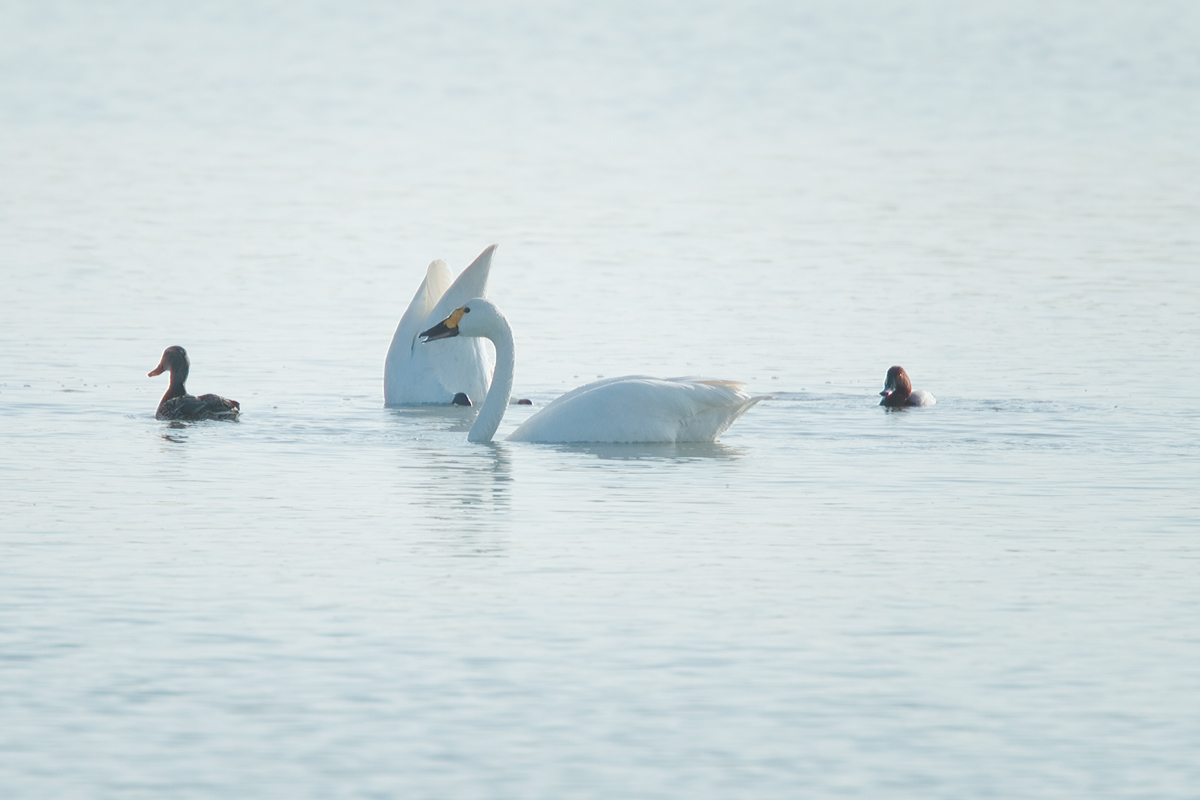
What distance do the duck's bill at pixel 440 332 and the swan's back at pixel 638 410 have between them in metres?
1.50

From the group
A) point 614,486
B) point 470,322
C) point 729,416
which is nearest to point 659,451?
point 729,416

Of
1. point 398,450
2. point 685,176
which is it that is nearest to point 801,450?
point 398,450

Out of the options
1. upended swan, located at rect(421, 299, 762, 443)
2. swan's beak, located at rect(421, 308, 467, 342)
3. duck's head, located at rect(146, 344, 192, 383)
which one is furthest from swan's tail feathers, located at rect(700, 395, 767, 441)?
duck's head, located at rect(146, 344, 192, 383)

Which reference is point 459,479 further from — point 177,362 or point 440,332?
point 177,362

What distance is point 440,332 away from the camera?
14195 millimetres

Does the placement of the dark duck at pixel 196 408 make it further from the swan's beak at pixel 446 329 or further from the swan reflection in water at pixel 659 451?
the swan reflection in water at pixel 659 451

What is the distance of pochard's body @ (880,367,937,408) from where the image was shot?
548 inches

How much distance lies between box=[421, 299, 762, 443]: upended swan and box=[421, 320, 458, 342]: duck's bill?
3.85ft

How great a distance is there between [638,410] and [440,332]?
2.05 metres

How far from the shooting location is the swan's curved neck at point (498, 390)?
13.2 metres

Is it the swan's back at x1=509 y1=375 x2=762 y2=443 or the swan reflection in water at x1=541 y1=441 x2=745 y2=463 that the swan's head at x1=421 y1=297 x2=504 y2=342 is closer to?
the swan's back at x1=509 y1=375 x2=762 y2=443

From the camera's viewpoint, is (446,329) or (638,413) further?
(446,329)

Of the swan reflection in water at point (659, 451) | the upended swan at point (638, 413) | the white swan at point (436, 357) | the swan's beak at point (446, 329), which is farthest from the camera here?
the white swan at point (436, 357)

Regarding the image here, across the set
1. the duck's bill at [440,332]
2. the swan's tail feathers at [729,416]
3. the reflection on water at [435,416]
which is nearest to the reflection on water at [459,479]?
the reflection on water at [435,416]
